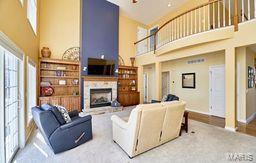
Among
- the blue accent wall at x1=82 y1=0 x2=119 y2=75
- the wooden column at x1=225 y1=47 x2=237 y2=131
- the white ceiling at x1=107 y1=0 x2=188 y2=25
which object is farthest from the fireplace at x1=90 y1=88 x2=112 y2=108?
the wooden column at x1=225 y1=47 x2=237 y2=131

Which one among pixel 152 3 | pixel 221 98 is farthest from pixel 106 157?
pixel 152 3

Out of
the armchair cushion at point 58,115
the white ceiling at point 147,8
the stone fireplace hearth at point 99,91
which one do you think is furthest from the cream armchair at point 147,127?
the white ceiling at point 147,8

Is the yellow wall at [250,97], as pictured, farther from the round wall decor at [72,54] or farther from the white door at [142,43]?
the round wall decor at [72,54]

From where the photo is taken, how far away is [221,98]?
5113 mm

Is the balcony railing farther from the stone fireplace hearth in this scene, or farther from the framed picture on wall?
the stone fireplace hearth

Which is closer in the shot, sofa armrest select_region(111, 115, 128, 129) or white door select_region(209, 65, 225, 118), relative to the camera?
sofa armrest select_region(111, 115, 128, 129)

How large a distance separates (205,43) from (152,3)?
3878mm

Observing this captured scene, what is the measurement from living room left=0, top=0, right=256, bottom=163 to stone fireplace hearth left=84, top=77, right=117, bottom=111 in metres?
0.05

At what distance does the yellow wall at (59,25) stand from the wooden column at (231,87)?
18.7ft

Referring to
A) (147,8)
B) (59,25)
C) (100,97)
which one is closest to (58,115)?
(100,97)

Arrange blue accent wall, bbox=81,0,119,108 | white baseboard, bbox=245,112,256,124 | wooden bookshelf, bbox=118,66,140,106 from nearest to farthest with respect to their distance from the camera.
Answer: white baseboard, bbox=245,112,256,124 < blue accent wall, bbox=81,0,119,108 < wooden bookshelf, bbox=118,66,140,106

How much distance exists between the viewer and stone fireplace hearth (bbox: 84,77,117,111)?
5797 millimetres

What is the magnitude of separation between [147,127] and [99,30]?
5419 millimetres

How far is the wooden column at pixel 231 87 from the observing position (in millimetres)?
3613
